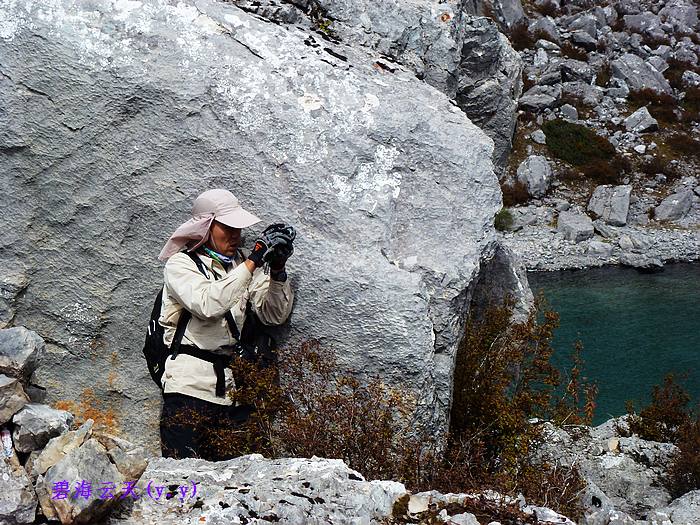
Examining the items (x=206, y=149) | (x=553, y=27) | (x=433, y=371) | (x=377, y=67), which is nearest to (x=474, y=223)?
(x=433, y=371)

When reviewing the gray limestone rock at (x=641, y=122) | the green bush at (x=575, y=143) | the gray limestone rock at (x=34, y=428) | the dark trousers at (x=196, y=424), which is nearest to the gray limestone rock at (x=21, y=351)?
the gray limestone rock at (x=34, y=428)

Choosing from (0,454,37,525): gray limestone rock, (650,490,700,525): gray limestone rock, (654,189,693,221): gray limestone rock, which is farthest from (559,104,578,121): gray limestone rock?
(0,454,37,525): gray limestone rock

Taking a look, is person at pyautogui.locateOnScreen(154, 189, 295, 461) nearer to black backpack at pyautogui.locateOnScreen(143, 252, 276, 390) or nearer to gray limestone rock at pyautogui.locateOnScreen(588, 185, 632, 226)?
black backpack at pyautogui.locateOnScreen(143, 252, 276, 390)

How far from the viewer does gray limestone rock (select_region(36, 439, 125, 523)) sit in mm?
3666

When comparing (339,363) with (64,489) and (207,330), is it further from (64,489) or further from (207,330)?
(64,489)

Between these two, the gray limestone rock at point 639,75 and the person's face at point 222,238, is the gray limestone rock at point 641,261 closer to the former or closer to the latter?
the gray limestone rock at point 639,75

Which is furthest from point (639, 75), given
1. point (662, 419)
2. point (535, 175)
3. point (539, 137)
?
point (662, 419)

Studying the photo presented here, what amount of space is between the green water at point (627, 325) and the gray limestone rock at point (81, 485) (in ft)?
30.6

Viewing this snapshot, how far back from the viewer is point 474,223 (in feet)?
20.4

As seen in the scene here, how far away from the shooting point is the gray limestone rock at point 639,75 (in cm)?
4094

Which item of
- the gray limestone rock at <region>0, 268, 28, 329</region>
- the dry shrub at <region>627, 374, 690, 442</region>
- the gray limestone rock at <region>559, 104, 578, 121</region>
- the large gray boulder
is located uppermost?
the large gray boulder

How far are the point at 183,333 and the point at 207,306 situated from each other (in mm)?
427

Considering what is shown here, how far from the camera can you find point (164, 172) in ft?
20.1

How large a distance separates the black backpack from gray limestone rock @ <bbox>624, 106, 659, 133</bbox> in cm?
3584
